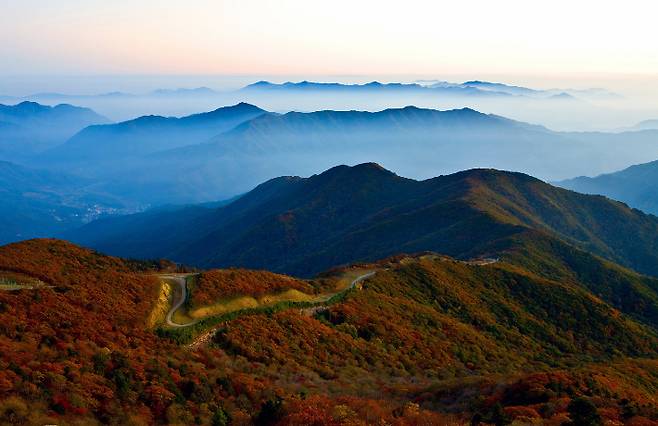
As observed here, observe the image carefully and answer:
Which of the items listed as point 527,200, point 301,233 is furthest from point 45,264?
point 527,200

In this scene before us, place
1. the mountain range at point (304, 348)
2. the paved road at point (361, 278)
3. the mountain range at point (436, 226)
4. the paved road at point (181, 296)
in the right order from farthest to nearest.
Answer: the mountain range at point (436, 226)
the paved road at point (361, 278)
the paved road at point (181, 296)
the mountain range at point (304, 348)

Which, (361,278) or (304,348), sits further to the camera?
(361,278)

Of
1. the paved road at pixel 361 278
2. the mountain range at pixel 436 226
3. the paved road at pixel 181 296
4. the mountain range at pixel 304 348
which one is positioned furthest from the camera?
the mountain range at pixel 436 226

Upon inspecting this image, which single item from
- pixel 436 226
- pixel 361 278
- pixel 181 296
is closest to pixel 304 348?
pixel 181 296

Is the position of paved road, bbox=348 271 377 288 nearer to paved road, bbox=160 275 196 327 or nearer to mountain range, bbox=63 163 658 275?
paved road, bbox=160 275 196 327

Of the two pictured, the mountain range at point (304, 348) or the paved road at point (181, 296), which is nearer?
the mountain range at point (304, 348)

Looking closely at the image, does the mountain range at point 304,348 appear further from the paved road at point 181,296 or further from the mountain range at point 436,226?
the mountain range at point 436,226

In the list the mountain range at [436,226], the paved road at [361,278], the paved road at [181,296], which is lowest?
the mountain range at [436,226]

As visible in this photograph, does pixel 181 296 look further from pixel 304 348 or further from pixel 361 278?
pixel 361 278

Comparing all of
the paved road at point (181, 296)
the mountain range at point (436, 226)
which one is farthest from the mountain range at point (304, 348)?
the mountain range at point (436, 226)
